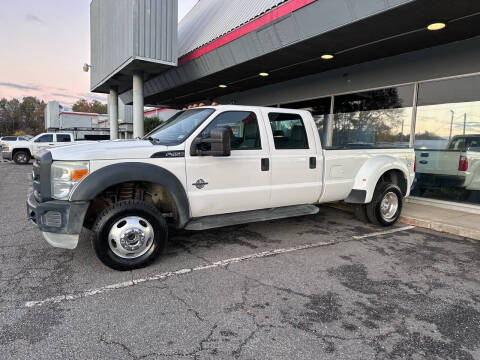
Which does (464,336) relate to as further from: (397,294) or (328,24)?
(328,24)

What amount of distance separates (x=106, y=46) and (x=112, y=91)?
3.61 meters

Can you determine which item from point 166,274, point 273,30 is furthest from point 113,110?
point 166,274

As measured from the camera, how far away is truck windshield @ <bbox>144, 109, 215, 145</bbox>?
424cm

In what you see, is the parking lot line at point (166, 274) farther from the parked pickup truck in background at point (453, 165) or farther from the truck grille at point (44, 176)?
the parked pickup truck in background at point (453, 165)

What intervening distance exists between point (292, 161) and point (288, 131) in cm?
49

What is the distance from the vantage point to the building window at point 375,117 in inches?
333

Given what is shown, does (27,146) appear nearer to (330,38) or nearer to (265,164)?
(330,38)

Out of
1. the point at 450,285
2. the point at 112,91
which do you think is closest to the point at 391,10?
the point at 450,285

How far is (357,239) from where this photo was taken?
530 cm

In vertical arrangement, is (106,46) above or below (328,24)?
above

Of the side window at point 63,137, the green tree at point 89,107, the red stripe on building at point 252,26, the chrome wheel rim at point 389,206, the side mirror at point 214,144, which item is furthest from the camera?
the green tree at point 89,107

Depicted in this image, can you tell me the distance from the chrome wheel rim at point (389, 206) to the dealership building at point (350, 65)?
3.10ft

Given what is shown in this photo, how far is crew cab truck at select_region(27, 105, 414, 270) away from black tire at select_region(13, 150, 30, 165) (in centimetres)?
1819

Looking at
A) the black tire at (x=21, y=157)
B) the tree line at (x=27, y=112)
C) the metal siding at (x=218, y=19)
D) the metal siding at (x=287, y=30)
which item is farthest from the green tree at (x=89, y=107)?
the metal siding at (x=287, y=30)
